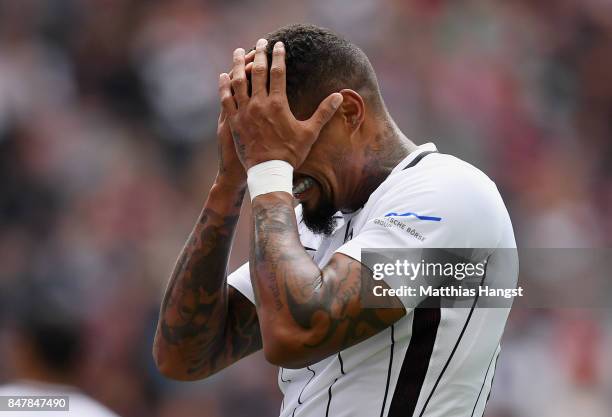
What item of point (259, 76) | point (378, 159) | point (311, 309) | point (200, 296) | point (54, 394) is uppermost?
point (259, 76)

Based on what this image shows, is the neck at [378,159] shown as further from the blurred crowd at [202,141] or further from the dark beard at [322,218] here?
the blurred crowd at [202,141]

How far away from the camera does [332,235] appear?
3033mm

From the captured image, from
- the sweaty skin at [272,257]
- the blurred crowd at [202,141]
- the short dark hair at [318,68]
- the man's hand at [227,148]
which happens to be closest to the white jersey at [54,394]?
the sweaty skin at [272,257]

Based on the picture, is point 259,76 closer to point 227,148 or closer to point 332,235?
point 227,148

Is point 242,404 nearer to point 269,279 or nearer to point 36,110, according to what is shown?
point 36,110

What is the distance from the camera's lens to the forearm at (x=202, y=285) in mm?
3139

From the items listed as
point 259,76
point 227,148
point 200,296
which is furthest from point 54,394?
point 259,76

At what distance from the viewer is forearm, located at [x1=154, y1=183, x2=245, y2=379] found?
314 cm

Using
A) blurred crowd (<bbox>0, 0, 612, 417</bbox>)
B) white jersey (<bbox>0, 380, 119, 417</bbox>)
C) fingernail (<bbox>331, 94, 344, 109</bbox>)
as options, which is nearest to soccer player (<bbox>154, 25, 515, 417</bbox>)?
fingernail (<bbox>331, 94, 344, 109</bbox>)

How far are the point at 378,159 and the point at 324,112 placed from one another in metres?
0.26

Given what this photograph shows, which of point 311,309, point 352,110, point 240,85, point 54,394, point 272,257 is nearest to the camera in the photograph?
point 311,309

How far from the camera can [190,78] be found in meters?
7.41

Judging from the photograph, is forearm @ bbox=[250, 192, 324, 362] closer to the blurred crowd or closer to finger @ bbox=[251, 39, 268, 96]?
finger @ bbox=[251, 39, 268, 96]

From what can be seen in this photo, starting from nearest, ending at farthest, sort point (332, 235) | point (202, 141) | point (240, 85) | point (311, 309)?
point (311, 309)
point (240, 85)
point (332, 235)
point (202, 141)
